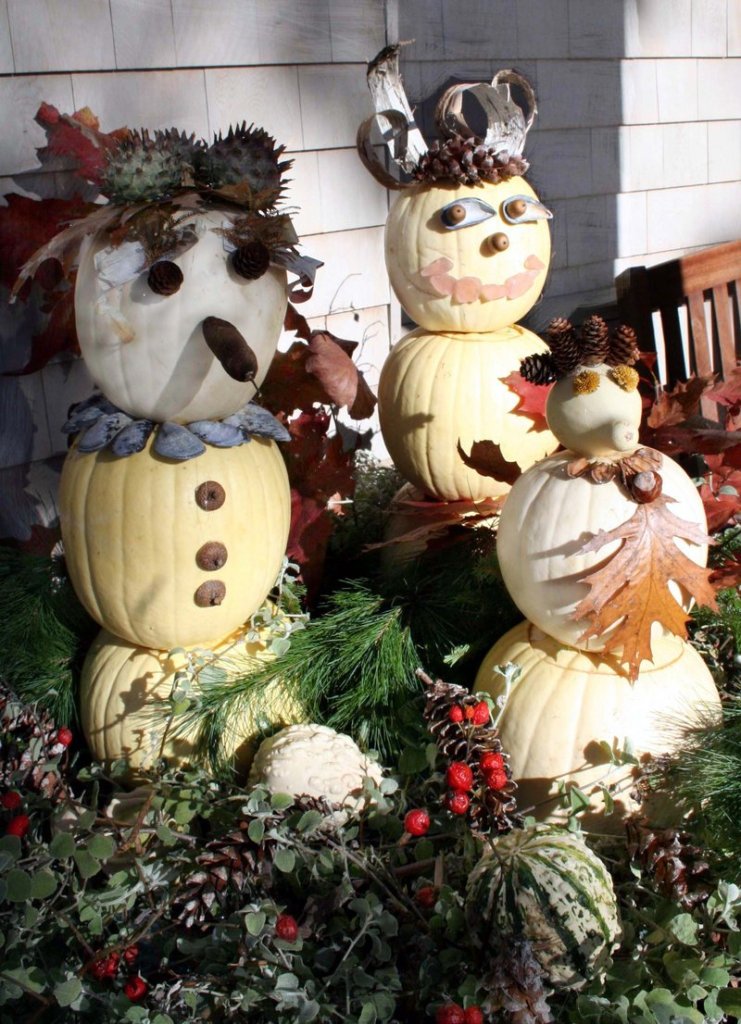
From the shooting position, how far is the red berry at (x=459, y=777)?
1.14 metres

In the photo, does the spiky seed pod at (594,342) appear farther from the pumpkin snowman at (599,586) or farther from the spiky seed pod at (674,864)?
the spiky seed pod at (674,864)

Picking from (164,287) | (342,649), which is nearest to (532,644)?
(342,649)

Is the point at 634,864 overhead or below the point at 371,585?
below

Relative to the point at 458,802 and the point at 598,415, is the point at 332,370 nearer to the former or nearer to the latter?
the point at 598,415

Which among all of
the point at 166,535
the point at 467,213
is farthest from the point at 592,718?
the point at 467,213

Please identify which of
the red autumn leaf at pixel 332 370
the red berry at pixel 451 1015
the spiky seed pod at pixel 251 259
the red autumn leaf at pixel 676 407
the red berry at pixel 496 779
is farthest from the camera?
the red autumn leaf at pixel 332 370

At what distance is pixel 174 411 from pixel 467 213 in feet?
1.98

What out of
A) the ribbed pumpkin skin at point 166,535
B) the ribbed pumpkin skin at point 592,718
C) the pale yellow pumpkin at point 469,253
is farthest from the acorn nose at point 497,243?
the ribbed pumpkin skin at point 592,718

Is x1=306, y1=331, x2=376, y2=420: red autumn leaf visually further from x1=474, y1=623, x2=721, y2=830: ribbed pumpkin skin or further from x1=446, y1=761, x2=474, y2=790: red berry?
x1=446, y1=761, x2=474, y2=790: red berry

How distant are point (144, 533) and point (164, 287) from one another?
0.33m

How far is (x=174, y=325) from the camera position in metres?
1.27

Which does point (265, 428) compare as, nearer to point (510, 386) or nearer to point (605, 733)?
point (510, 386)

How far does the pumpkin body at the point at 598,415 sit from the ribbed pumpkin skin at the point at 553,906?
0.47 meters

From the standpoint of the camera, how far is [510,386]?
5.49 feet
